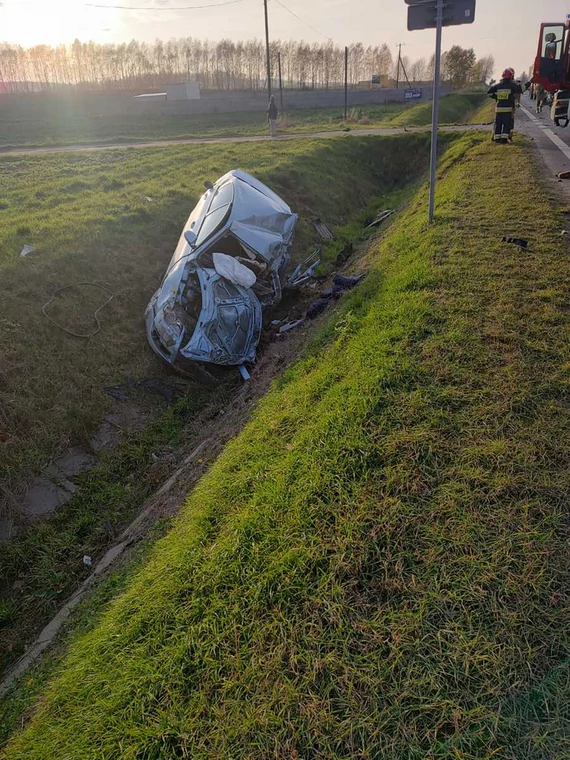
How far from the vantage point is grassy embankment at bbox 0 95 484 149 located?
2375cm

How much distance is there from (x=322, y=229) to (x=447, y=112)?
74.3 ft

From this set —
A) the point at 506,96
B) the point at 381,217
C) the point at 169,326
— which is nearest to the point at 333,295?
the point at 169,326

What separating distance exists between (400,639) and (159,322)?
5.14m

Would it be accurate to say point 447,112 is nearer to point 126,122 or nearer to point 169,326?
point 126,122

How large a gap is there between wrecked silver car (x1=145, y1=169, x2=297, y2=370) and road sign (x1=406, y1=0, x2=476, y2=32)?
10.6 feet

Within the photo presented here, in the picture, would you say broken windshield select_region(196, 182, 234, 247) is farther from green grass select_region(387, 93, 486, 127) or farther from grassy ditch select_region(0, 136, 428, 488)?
green grass select_region(387, 93, 486, 127)

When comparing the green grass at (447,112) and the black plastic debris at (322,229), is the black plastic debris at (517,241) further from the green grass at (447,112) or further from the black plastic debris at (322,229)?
the green grass at (447,112)

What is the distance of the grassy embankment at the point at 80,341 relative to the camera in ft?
13.9

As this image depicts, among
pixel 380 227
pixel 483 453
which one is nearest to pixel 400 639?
pixel 483 453

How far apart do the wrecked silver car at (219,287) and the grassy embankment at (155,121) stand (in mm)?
18666

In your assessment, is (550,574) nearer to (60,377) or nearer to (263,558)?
(263,558)

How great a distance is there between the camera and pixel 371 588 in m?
2.25

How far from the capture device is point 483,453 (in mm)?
2752

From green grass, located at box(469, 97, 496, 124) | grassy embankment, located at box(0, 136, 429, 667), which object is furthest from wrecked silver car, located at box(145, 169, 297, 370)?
green grass, located at box(469, 97, 496, 124)
